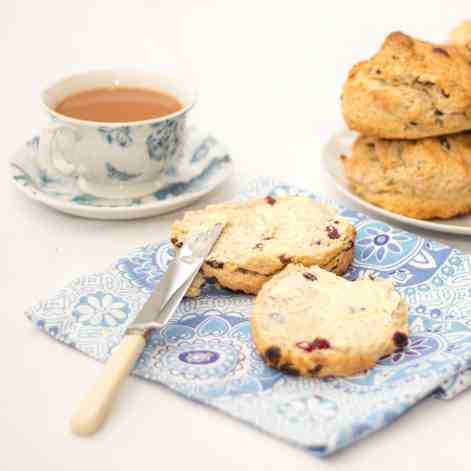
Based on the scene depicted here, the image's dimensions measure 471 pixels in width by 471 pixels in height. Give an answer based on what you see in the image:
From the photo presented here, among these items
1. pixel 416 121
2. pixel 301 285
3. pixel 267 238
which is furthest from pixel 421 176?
pixel 301 285

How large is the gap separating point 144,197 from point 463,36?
1.40 metres

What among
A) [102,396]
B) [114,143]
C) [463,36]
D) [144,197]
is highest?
[463,36]

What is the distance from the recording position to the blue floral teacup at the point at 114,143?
3131mm

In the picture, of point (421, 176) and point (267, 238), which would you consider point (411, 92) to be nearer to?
point (421, 176)

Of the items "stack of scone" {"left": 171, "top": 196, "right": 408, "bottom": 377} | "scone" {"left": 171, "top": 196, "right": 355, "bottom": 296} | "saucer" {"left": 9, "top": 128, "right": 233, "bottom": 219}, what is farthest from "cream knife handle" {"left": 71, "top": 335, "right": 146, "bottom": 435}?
"saucer" {"left": 9, "top": 128, "right": 233, "bottom": 219}

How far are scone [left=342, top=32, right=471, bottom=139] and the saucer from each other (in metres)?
0.69

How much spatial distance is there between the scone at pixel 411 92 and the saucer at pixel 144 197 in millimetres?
691

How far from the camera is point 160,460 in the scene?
200 centimetres

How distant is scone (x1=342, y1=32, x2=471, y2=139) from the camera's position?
290 centimetres

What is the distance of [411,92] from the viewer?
293 cm

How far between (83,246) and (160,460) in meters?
1.21

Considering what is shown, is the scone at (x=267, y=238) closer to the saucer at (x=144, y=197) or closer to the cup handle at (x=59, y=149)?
the saucer at (x=144, y=197)

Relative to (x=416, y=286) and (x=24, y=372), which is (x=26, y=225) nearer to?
(x=24, y=372)

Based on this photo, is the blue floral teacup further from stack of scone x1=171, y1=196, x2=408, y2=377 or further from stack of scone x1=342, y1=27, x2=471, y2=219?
stack of scone x1=342, y1=27, x2=471, y2=219
